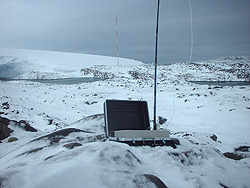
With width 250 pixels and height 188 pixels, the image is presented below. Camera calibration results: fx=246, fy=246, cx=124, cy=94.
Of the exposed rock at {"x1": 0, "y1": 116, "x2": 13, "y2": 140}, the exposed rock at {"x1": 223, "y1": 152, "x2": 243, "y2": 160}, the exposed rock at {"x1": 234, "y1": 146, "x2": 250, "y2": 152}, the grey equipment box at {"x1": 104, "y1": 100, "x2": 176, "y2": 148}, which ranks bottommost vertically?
the exposed rock at {"x1": 234, "y1": 146, "x2": 250, "y2": 152}

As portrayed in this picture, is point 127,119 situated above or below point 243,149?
above

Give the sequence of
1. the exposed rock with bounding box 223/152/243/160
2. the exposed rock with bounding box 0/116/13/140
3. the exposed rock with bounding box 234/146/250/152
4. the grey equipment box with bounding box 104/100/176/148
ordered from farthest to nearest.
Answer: the exposed rock with bounding box 0/116/13/140
the exposed rock with bounding box 234/146/250/152
the exposed rock with bounding box 223/152/243/160
the grey equipment box with bounding box 104/100/176/148

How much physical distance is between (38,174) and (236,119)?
836cm

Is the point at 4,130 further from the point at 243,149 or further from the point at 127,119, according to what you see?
the point at 243,149

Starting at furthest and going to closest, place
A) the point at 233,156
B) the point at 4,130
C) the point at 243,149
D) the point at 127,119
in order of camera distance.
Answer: the point at 4,130, the point at 243,149, the point at 233,156, the point at 127,119

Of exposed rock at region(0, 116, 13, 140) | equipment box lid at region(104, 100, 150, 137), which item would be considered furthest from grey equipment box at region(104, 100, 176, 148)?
exposed rock at region(0, 116, 13, 140)

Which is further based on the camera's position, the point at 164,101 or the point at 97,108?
the point at 164,101

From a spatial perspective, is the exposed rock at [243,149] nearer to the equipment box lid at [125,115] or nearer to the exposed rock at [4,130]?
the equipment box lid at [125,115]

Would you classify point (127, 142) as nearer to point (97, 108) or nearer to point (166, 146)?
point (166, 146)

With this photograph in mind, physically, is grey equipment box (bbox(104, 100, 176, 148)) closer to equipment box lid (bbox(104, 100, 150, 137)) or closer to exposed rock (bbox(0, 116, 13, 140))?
equipment box lid (bbox(104, 100, 150, 137))

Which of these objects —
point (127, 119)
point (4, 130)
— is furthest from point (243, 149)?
point (4, 130)

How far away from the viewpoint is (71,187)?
207 cm

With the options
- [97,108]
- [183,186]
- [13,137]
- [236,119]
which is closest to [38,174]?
[183,186]

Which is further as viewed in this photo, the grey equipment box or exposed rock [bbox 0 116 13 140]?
exposed rock [bbox 0 116 13 140]
